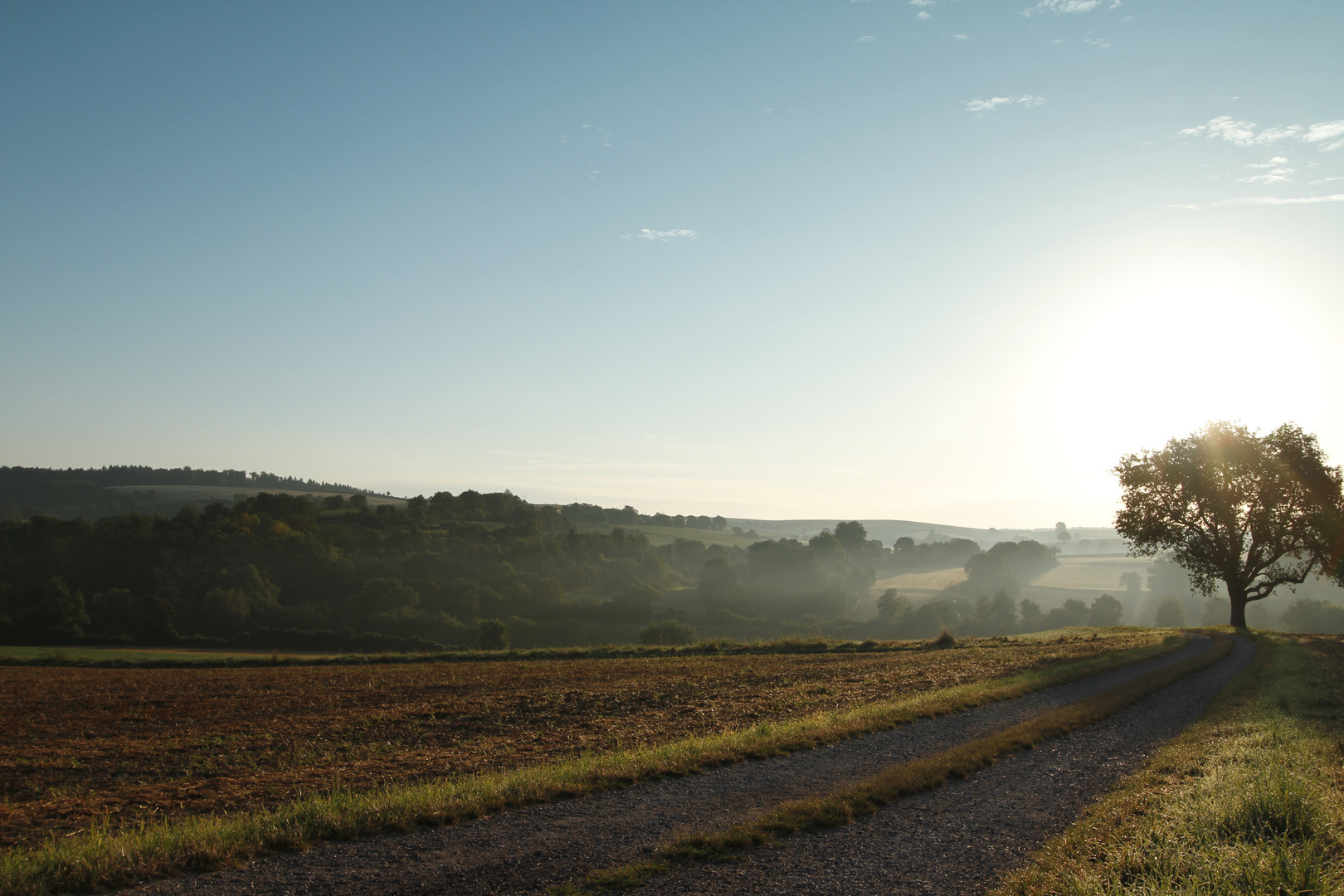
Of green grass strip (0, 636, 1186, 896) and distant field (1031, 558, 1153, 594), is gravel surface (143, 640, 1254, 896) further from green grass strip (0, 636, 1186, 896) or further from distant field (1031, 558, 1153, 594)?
distant field (1031, 558, 1153, 594)

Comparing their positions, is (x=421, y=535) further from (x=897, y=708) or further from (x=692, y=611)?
(x=897, y=708)

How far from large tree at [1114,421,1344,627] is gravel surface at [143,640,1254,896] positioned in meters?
42.0

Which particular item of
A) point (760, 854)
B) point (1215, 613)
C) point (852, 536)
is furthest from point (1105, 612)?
point (760, 854)

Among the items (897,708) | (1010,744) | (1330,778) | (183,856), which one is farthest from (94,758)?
(1330,778)

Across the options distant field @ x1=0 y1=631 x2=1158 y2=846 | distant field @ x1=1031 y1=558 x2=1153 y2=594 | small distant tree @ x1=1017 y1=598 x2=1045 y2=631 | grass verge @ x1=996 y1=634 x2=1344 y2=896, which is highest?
grass verge @ x1=996 y1=634 x2=1344 y2=896

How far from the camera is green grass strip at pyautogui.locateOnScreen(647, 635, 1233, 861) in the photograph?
25.7 feet

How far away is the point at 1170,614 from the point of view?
A: 367 ft

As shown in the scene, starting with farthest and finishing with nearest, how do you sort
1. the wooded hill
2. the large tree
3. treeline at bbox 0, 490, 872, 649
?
the wooded hill → treeline at bbox 0, 490, 872, 649 → the large tree

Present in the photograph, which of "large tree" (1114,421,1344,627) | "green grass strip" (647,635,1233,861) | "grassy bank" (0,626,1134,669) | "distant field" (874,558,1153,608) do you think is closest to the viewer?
"green grass strip" (647,635,1233,861)

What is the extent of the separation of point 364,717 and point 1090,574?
18698cm

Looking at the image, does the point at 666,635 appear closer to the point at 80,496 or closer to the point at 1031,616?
the point at 1031,616

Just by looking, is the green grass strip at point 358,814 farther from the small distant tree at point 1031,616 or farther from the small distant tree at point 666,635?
the small distant tree at point 1031,616

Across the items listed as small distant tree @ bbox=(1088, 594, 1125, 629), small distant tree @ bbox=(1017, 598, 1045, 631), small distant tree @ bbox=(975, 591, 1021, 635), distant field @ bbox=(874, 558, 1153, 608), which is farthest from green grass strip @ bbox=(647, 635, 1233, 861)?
distant field @ bbox=(874, 558, 1153, 608)

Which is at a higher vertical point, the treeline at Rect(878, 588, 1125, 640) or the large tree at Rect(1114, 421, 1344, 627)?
the large tree at Rect(1114, 421, 1344, 627)
